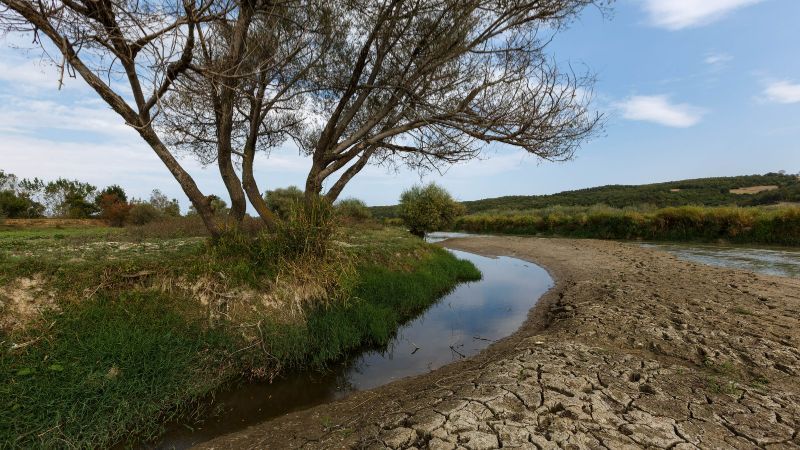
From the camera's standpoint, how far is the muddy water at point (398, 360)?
4012 mm

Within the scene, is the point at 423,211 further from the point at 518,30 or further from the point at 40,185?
the point at 40,185

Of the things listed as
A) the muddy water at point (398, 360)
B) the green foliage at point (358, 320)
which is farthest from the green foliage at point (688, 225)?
the green foliage at point (358, 320)

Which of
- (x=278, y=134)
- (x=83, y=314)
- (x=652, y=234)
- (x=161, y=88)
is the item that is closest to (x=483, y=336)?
(x=83, y=314)

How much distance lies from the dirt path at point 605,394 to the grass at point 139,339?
43.5 inches

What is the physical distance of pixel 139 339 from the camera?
4.22 metres

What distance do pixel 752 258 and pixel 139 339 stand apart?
18028 millimetres

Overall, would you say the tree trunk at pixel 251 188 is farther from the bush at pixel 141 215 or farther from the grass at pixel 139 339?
the bush at pixel 141 215

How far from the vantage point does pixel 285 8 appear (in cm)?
620

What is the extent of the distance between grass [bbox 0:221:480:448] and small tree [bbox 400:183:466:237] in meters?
16.1

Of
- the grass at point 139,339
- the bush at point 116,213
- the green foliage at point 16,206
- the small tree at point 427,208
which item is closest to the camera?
the grass at point 139,339

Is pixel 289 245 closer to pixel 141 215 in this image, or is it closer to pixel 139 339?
pixel 139 339

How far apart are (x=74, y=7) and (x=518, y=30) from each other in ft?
22.7

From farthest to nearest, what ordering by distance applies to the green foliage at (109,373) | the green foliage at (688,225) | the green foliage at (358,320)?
1. the green foliage at (688,225)
2. the green foliage at (358,320)
3. the green foliage at (109,373)

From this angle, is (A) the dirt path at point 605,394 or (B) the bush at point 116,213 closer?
(A) the dirt path at point 605,394
